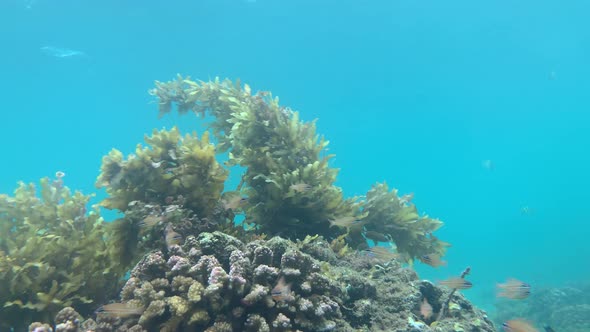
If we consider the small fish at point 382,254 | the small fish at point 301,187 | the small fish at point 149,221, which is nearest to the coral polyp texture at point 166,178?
the small fish at point 149,221

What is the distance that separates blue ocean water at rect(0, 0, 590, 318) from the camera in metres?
44.7

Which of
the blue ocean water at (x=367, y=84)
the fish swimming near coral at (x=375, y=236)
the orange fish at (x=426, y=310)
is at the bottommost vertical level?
the orange fish at (x=426, y=310)

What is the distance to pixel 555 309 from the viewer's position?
Result: 18.5 meters

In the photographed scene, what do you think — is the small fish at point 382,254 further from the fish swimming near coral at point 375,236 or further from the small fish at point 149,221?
the small fish at point 149,221

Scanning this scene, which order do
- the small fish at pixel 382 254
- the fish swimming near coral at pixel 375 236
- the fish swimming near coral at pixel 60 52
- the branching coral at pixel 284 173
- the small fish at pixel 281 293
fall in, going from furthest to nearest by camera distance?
the fish swimming near coral at pixel 60 52, the fish swimming near coral at pixel 375 236, the branching coral at pixel 284 173, the small fish at pixel 382 254, the small fish at pixel 281 293

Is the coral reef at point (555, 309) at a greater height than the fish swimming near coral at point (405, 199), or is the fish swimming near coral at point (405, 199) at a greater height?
the coral reef at point (555, 309)

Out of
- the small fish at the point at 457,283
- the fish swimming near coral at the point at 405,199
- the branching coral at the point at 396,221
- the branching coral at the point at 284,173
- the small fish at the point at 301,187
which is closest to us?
the small fish at the point at 457,283

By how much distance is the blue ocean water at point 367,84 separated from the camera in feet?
147

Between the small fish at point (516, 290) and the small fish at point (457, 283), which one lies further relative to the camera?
the small fish at point (516, 290)

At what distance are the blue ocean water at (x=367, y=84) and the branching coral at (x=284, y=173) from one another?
25.4m

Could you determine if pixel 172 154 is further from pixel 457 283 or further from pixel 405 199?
pixel 405 199

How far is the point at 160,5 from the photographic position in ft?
138

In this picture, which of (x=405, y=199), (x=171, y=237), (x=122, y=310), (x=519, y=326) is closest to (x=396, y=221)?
(x=405, y=199)

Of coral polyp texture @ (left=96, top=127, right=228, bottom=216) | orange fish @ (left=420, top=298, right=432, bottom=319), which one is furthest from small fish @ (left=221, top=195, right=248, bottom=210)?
orange fish @ (left=420, top=298, right=432, bottom=319)
